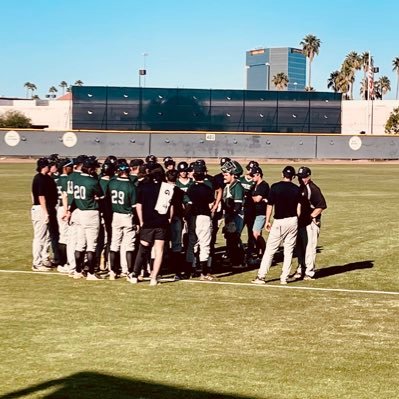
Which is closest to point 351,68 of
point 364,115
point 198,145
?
point 364,115

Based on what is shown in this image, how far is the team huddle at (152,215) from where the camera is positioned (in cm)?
1262

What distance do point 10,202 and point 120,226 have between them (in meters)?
14.8

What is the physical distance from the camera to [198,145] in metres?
58.4

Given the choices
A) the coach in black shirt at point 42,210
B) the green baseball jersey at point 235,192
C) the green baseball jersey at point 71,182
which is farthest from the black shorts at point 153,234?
the green baseball jersey at point 235,192

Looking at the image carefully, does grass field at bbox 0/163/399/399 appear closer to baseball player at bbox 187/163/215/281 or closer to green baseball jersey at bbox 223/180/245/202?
baseball player at bbox 187/163/215/281

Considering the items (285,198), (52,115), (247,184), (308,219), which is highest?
(52,115)

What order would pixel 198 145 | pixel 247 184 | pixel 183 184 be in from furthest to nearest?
pixel 198 145 → pixel 247 184 → pixel 183 184

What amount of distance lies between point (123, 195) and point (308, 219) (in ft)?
11.7

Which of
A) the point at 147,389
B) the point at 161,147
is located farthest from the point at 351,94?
the point at 147,389

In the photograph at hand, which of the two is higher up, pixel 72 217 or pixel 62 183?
pixel 62 183

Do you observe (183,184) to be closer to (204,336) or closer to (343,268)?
(343,268)

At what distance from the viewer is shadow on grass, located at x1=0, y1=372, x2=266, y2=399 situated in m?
6.72

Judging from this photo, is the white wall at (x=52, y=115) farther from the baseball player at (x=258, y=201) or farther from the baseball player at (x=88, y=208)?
the baseball player at (x=88, y=208)

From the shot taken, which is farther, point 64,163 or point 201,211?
point 64,163
